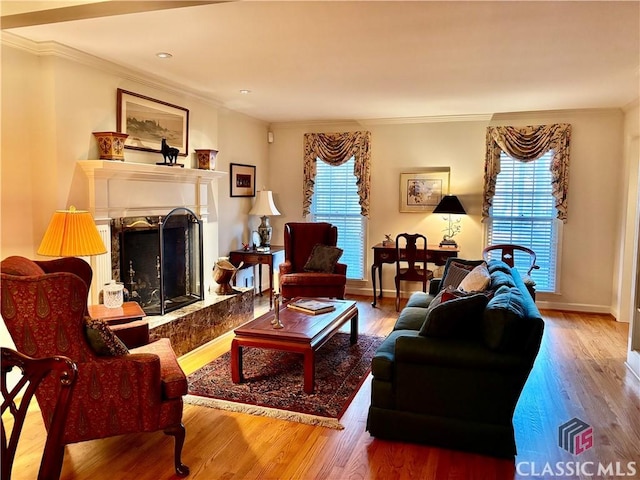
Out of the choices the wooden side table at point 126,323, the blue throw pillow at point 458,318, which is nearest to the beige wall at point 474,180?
the blue throw pillow at point 458,318

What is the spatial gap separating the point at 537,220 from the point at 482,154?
1087 mm

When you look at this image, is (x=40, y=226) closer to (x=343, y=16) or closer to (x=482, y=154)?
(x=343, y=16)

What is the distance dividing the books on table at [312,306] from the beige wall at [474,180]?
2.64 meters

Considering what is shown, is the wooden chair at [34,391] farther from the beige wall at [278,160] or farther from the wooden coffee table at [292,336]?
the beige wall at [278,160]

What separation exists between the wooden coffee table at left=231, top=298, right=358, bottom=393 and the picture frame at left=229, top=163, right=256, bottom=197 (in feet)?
8.59

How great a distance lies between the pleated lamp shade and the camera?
9.87ft

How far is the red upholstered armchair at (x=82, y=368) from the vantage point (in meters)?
2.16

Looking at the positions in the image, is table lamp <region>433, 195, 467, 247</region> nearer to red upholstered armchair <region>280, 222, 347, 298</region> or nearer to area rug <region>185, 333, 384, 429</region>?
red upholstered armchair <region>280, 222, 347, 298</region>

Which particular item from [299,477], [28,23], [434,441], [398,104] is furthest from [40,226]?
[398,104]

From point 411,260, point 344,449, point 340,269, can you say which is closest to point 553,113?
point 411,260

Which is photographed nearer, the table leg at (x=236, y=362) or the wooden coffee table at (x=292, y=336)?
→ the wooden coffee table at (x=292, y=336)

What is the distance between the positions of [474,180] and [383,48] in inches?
130

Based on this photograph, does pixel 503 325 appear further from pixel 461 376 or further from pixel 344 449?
pixel 344 449

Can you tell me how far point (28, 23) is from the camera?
293 cm
